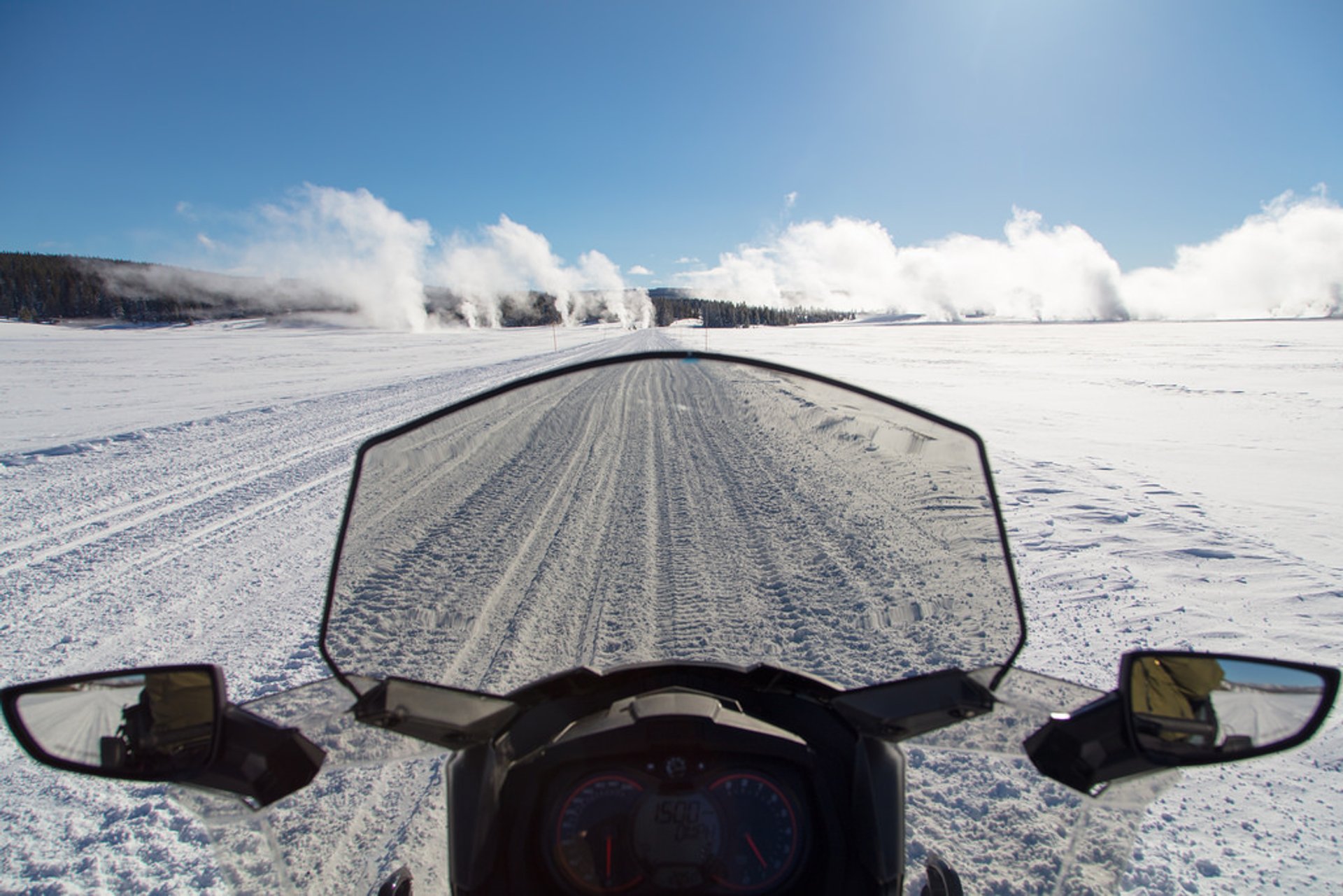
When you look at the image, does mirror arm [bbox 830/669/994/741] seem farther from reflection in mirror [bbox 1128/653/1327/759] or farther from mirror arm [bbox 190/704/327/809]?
mirror arm [bbox 190/704/327/809]

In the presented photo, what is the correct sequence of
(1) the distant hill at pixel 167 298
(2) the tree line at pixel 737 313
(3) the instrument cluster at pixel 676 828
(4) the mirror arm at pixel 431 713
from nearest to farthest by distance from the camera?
(3) the instrument cluster at pixel 676 828 < (4) the mirror arm at pixel 431 713 < (1) the distant hill at pixel 167 298 < (2) the tree line at pixel 737 313

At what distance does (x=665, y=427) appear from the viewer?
231 cm

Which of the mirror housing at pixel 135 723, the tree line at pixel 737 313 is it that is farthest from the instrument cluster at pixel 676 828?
the tree line at pixel 737 313

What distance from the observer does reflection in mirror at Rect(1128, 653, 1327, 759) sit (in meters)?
1.07

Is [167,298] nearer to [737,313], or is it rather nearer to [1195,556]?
[737,313]

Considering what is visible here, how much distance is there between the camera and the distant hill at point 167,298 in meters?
75.2

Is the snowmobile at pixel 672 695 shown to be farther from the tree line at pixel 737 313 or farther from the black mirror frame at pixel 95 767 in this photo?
the tree line at pixel 737 313

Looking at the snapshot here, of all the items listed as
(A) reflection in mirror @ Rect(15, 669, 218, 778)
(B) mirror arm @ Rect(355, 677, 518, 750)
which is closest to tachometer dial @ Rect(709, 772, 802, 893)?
(B) mirror arm @ Rect(355, 677, 518, 750)

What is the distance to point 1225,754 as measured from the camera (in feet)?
3.52

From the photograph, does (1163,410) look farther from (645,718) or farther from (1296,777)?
(645,718)

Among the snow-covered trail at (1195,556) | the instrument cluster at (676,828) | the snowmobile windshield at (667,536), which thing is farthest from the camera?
the snow-covered trail at (1195,556)

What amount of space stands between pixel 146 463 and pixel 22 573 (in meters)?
3.96

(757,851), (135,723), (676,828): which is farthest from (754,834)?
(135,723)

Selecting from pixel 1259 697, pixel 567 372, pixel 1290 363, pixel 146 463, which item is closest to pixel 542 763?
pixel 567 372
